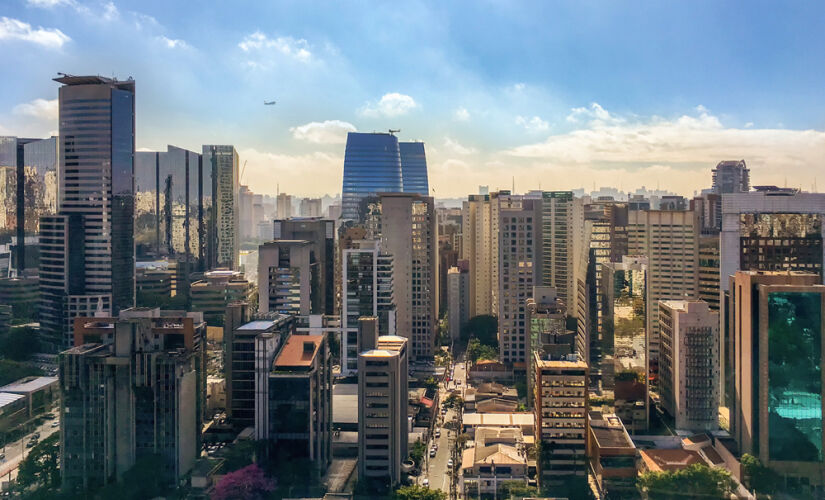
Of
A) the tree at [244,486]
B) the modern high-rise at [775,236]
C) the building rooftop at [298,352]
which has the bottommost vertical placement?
the tree at [244,486]

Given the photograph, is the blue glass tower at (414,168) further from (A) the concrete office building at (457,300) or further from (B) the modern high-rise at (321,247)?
(B) the modern high-rise at (321,247)

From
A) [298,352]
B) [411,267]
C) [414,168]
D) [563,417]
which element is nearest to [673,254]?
[411,267]

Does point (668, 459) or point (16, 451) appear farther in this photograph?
point (16, 451)

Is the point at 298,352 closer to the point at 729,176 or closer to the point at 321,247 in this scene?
the point at 321,247

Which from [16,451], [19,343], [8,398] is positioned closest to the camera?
[16,451]

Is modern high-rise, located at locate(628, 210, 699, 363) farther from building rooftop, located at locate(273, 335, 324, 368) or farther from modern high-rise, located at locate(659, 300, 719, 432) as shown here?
building rooftop, located at locate(273, 335, 324, 368)

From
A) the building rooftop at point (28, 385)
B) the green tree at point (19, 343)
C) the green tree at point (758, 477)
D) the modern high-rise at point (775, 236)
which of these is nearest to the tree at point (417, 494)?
the green tree at point (758, 477)

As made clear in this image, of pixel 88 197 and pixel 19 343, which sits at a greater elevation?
pixel 88 197

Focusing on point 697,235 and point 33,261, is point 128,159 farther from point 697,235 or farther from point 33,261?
point 697,235
